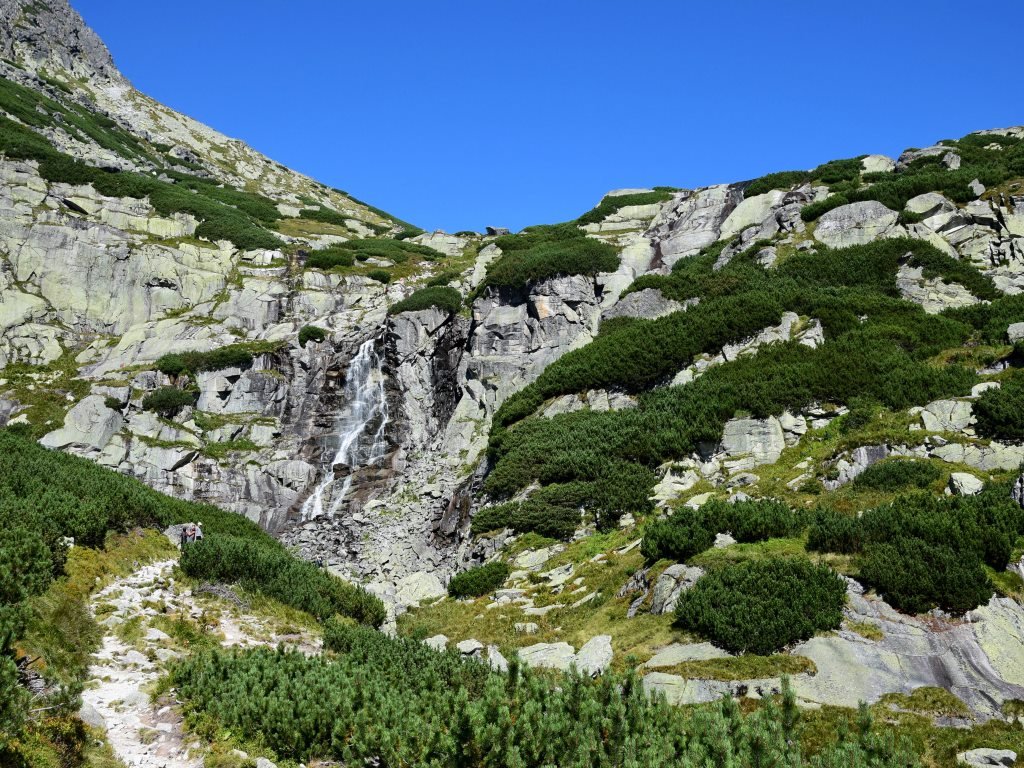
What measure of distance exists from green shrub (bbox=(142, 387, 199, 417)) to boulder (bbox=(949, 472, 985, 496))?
3367 cm

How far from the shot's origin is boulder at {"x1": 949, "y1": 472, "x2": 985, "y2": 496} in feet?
49.8

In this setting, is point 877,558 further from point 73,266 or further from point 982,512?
point 73,266

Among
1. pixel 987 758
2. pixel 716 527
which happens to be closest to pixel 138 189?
pixel 716 527

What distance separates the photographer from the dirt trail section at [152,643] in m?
7.98

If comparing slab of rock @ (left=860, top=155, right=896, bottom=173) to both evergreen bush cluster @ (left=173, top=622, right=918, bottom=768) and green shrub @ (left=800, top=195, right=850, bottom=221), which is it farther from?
evergreen bush cluster @ (left=173, top=622, right=918, bottom=768)

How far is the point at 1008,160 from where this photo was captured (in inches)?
1554

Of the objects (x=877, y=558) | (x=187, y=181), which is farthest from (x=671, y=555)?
(x=187, y=181)

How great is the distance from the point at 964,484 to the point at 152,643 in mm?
16173

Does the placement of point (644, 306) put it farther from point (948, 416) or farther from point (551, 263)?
point (948, 416)

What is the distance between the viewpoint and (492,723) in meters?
6.93

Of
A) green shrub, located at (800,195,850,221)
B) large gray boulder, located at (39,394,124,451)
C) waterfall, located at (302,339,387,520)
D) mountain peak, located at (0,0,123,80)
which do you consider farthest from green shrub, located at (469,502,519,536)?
mountain peak, located at (0,0,123,80)

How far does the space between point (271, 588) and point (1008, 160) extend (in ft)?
146

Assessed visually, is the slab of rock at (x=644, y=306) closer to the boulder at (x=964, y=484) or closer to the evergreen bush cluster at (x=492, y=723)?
the boulder at (x=964, y=484)

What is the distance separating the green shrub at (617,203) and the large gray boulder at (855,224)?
60.6 ft
